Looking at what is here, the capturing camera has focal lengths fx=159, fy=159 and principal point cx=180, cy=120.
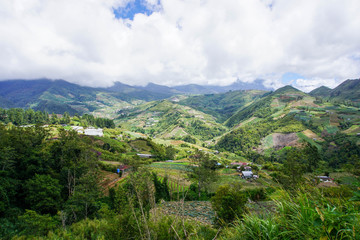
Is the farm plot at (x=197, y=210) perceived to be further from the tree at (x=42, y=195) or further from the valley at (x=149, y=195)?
the tree at (x=42, y=195)

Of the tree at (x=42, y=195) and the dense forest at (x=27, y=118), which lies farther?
the dense forest at (x=27, y=118)

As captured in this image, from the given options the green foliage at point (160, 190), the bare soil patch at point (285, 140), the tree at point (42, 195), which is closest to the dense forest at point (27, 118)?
the tree at point (42, 195)

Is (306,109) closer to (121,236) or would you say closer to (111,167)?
(111,167)

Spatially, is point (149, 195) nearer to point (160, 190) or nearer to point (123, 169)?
point (160, 190)

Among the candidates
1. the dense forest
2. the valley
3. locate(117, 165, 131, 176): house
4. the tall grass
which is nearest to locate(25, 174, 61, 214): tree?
the valley

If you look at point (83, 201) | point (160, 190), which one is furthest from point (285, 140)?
point (83, 201)

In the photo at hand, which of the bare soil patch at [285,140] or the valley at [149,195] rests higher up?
the valley at [149,195]

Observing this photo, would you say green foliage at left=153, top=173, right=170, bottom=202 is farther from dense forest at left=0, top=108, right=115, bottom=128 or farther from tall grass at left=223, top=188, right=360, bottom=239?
dense forest at left=0, top=108, right=115, bottom=128

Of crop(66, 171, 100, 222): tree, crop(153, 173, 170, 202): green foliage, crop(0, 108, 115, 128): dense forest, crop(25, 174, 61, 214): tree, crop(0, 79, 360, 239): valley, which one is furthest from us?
crop(0, 108, 115, 128): dense forest

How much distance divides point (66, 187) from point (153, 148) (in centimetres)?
7482

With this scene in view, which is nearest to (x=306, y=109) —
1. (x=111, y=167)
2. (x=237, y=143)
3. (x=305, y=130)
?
(x=305, y=130)

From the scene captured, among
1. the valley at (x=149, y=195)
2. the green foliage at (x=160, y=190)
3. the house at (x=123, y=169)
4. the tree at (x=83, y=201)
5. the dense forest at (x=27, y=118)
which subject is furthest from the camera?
the dense forest at (x=27, y=118)

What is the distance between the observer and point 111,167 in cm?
4725

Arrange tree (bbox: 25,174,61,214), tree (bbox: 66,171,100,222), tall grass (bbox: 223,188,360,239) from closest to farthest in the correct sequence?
tall grass (bbox: 223,188,360,239)
tree (bbox: 66,171,100,222)
tree (bbox: 25,174,61,214)
